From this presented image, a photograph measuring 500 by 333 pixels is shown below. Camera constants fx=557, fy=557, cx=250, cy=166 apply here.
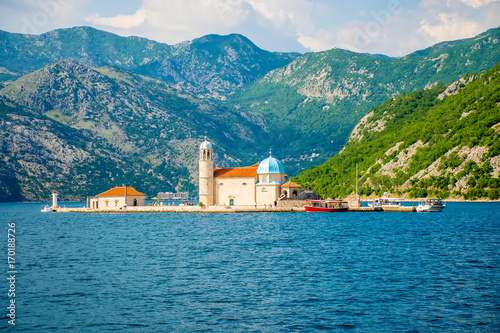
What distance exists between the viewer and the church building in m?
111

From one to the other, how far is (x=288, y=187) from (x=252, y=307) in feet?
261

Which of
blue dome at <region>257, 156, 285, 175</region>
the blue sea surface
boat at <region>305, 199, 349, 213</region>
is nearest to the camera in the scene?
the blue sea surface

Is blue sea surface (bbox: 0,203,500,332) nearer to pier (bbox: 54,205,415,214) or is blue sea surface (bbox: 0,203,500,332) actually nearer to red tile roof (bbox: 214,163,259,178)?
pier (bbox: 54,205,415,214)

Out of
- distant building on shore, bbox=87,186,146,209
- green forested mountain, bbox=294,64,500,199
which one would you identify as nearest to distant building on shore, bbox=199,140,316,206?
distant building on shore, bbox=87,186,146,209

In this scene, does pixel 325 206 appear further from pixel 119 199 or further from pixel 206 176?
pixel 119 199

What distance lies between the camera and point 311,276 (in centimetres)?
4147

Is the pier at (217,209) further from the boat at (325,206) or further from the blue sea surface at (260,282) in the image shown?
the blue sea surface at (260,282)

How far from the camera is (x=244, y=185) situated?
113688 millimetres

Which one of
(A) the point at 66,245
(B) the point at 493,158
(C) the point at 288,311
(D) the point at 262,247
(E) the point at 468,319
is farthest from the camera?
(B) the point at 493,158

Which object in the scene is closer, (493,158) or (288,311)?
(288,311)

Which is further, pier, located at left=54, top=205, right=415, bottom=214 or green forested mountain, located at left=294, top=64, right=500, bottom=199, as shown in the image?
green forested mountain, located at left=294, top=64, right=500, bottom=199

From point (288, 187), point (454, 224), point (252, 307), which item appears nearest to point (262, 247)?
point (252, 307)

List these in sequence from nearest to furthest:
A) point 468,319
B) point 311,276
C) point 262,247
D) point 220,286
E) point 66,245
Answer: point 468,319 → point 220,286 → point 311,276 → point 262,247 → point 66,245

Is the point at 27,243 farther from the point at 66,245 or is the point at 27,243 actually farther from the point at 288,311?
the point at 288,311
